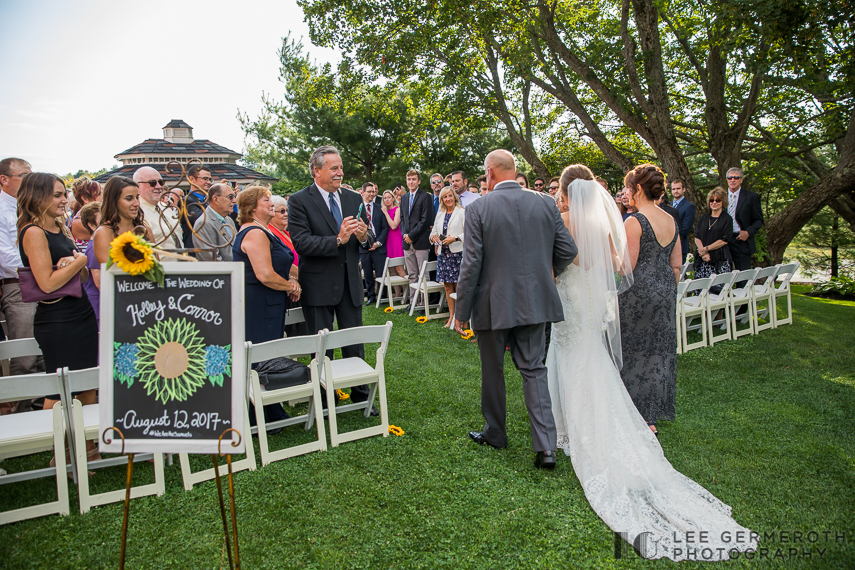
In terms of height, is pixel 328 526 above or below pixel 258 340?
below

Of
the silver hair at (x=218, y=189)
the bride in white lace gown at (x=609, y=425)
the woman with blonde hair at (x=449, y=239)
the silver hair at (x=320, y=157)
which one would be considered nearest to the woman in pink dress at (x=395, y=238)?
the woman with blonde hair at (x=449, y=239)

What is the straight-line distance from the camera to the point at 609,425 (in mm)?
3529

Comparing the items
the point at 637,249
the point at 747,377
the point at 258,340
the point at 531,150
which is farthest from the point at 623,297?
the point at 531,150

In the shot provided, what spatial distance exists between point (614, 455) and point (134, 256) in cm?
297

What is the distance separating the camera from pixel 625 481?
3271 mm

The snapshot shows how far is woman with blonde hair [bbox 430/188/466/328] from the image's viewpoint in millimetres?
7223

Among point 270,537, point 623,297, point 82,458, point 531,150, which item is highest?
point 531,150

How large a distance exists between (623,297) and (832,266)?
16.1m

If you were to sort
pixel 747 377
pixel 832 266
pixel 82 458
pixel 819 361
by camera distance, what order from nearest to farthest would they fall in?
1. pixel 82 458
2. pixel 747 377
3. pixel 819 361
4. pixel 832 266

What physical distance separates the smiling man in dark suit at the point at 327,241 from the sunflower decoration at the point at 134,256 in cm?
212

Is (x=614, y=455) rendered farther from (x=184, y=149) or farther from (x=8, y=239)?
(x=184, y=149)

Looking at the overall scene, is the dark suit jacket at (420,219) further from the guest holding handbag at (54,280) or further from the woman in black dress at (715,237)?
the guest holding handbag at (54,280)

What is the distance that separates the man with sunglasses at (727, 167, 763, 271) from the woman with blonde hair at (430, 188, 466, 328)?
4.25m

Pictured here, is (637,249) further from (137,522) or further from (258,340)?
(137,522)
